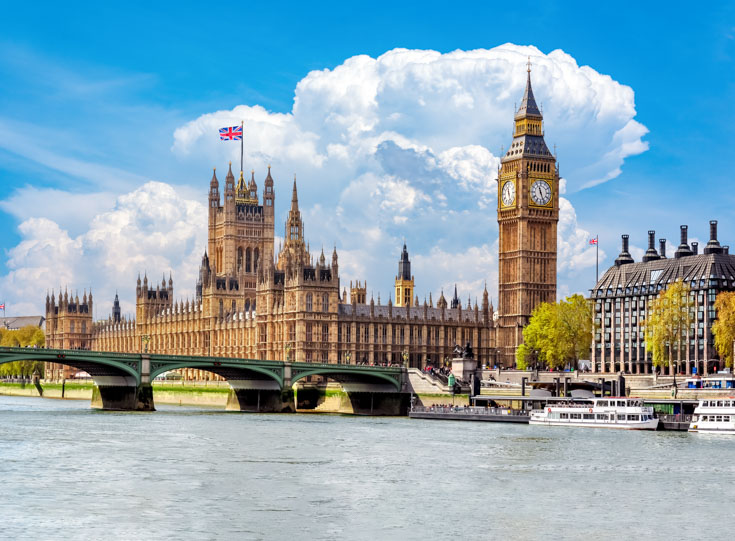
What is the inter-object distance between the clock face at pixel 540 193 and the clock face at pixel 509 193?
214 cm

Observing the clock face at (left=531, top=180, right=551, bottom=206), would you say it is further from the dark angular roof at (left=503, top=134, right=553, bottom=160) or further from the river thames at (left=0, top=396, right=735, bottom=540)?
the river thames at (left=0, top=396, right=735, bottom=540)

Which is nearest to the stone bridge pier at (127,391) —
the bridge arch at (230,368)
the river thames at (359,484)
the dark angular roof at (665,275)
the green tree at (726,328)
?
the bridge arch at (230,368)

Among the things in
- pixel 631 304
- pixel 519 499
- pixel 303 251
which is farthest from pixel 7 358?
pixel 303 251

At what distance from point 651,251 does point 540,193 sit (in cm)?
1893

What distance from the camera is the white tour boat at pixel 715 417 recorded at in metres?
82.9

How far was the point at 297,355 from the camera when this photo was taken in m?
144

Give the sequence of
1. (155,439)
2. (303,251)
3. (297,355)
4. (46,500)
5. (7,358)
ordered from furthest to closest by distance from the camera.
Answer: (303,251) < (297,355) < (7,358) < (155,439) < (46,500)

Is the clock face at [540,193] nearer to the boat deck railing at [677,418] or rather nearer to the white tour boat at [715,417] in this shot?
the boat deck railing at [677,418]

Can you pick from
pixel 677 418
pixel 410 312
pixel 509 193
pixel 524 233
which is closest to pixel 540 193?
pixel 509 193

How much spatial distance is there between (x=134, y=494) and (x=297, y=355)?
310 feet

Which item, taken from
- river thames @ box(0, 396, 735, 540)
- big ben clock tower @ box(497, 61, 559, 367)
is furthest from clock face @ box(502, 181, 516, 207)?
river thames @ box(0, 396, 735, 540)

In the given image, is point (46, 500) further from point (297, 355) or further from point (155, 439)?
point (297, 355)

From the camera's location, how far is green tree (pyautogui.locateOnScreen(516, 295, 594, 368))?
5022 inches

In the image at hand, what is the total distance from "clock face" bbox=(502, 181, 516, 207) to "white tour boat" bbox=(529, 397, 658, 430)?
199ft
